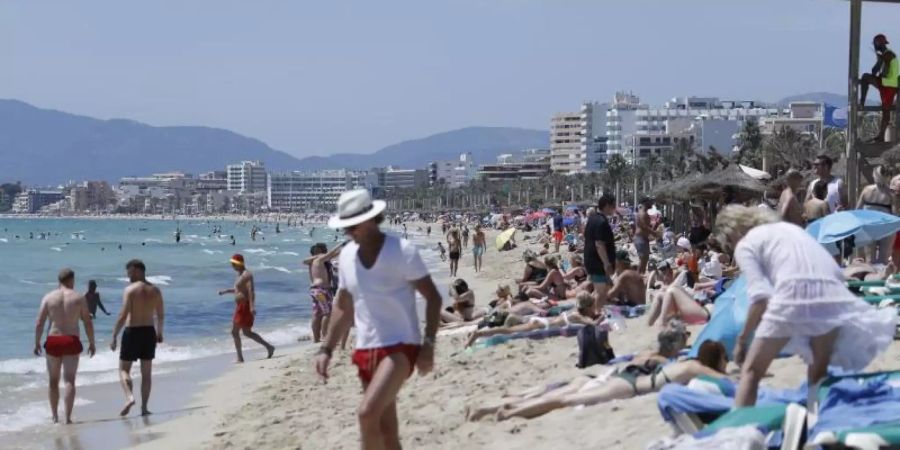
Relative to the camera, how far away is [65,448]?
9477 mm

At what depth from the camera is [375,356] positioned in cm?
497

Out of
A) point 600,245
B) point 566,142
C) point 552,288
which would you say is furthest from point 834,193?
point 566,142

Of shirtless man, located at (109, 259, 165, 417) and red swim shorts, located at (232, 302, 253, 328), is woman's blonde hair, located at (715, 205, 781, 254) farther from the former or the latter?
red swim shorts, located at (232, 302, 253, 328)

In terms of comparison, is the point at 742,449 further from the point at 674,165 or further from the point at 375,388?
the point at 674,165

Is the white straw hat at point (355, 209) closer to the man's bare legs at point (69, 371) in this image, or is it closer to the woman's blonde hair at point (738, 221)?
the woman's blonde hair at point (738, 221)

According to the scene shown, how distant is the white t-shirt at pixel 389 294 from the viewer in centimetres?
493

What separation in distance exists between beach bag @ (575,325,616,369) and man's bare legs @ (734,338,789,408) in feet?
11.5

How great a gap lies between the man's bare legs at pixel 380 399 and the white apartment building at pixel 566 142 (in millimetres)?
164379

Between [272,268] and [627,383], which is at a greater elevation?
[627,383]

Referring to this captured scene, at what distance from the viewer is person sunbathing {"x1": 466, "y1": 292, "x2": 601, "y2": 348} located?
35.2 feet

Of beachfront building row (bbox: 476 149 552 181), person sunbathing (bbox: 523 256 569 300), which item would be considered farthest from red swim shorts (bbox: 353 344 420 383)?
beachfront building row (bbox: 476 149 552 181)

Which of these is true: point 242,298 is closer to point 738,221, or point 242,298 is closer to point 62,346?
point 62,346

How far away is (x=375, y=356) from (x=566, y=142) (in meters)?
172

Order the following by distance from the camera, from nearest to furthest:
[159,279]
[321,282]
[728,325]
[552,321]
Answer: [728,325] → [552,321] → [321,282] → [159,279]
